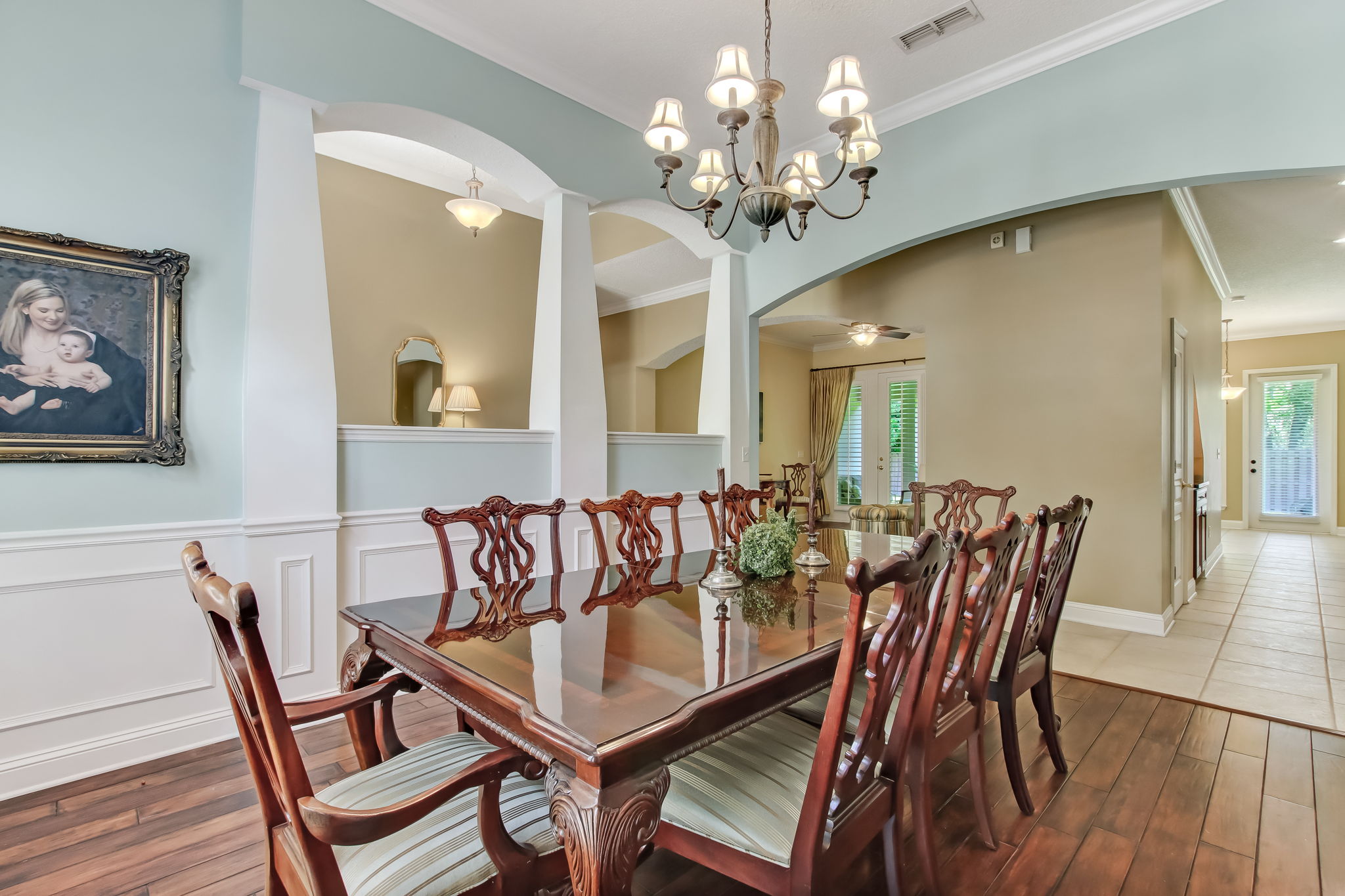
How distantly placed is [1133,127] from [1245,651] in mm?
2956

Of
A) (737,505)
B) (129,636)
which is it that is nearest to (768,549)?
(737,505)

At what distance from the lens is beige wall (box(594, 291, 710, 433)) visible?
709 cm

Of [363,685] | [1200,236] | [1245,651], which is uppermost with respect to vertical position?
[1200,236]

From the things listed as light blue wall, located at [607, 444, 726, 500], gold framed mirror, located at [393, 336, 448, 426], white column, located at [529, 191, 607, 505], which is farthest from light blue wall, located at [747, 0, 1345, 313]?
gold framed mirror, located at [393, 336, 448, 426]

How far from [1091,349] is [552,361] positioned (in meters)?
3.46

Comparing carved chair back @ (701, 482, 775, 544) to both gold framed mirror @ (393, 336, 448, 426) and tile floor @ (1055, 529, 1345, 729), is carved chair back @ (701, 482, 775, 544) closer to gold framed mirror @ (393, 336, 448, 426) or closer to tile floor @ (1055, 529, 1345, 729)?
tile floor @ (1055, 529, 1345, 729)

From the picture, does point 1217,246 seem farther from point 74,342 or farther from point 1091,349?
point 74,342

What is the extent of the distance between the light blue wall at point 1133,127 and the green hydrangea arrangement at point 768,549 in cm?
253

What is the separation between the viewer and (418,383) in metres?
5.23

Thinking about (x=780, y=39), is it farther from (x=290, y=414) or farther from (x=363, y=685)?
(x=363, y=685)

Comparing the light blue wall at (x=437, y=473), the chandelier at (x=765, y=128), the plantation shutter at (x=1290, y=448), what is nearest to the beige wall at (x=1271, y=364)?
the plantation shutter at (x=1290, y=448)

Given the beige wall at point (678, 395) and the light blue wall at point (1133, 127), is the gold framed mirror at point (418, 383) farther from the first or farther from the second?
the beige wall at point (678, 395)

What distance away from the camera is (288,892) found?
116 centimetres

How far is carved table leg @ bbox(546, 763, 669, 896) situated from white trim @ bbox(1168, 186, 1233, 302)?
4.12 metres
